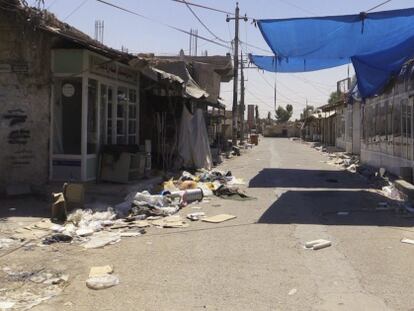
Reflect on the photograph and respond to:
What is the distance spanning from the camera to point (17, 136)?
42.4 ft

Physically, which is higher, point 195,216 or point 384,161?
point 384,161

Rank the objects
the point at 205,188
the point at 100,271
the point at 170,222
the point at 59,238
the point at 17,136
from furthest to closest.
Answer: the point at 205,188, the point at 17,136, the point at 170,222, the point at 59,238, the point at 100,271

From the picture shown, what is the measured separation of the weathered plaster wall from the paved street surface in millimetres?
3873

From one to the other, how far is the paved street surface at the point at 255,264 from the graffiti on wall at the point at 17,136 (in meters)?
3.93

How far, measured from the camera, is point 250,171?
74.6 ft

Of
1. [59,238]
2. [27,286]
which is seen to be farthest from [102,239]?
[27,286]

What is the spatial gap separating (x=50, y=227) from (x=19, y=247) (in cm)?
135

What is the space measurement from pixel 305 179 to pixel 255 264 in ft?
40.2

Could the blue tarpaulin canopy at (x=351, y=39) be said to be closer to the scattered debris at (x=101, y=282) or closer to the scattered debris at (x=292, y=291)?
the scattered debris at (x=292, y=291)

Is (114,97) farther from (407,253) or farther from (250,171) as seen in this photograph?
(407,253)

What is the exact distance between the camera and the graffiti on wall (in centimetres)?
1284

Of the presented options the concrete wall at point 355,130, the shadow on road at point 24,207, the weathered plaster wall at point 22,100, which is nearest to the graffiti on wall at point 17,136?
the weathered plaster wall at point 22,100

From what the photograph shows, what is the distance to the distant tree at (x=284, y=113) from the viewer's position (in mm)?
137625

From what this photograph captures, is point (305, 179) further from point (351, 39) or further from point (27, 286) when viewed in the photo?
point (27, 286)
